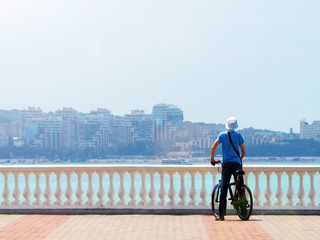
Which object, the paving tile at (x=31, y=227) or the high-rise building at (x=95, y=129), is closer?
the paving tile at (x=31, y=227)

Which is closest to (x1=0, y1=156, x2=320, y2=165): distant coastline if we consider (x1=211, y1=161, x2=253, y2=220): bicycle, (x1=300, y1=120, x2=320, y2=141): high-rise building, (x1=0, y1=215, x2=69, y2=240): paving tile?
(x1=300, y1=120, x2=320, y2=141): high-rise building

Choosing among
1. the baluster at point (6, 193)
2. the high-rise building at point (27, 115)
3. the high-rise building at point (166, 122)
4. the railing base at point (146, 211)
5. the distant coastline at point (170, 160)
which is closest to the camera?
the railing base at point (146, 211)

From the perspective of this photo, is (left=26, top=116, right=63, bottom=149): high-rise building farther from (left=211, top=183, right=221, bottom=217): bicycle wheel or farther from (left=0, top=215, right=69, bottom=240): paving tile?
(left=211, top=183, right=221, bottom=217): bicycle wheel

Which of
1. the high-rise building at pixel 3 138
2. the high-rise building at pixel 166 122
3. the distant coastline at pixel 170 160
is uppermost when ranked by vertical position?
the high-rise building at pixel 166 122

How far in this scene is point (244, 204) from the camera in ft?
34.6

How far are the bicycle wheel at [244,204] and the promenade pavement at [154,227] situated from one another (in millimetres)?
132

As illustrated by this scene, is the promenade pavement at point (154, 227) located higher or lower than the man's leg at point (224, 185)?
lower

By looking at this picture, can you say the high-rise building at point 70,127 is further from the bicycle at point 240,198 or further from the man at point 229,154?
the man at point 229,154

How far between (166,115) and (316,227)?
167m

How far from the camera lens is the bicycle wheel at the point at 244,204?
34.4 feet

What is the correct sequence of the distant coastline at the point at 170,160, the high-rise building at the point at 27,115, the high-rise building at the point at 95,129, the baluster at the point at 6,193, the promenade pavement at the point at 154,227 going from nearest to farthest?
the promenade pavement at the point at 154,227 → the baluster at the point at 6,193 → the distant coastline at the point at 170,160 → the high-rise building at the point at 95,129 → the high-rise building at the point at 27,115

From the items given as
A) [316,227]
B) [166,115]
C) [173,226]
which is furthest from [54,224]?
[166,115]

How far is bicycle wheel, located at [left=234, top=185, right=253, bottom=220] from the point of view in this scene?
34.4 ft

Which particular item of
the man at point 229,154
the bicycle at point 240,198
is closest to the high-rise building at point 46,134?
the bicycle at point 240,198
